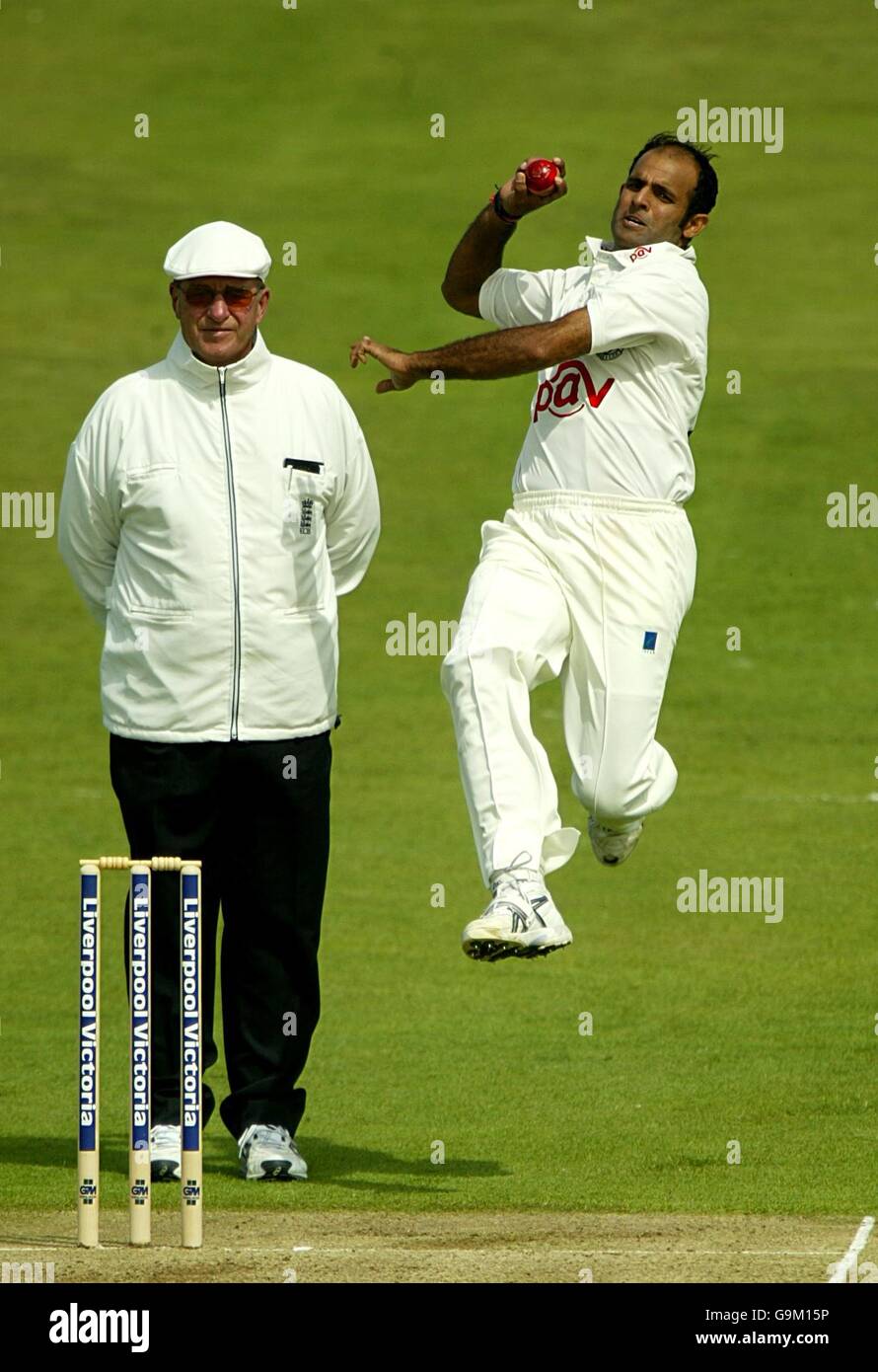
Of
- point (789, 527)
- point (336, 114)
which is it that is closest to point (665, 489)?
point (789, 527)

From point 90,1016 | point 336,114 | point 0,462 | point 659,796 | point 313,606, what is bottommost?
point 90,1016

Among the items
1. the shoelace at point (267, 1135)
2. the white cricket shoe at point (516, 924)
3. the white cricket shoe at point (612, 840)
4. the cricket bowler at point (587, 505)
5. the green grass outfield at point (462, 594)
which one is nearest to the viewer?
the white cricket shoe at point (516, 924)

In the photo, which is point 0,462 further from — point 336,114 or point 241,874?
point 241,874

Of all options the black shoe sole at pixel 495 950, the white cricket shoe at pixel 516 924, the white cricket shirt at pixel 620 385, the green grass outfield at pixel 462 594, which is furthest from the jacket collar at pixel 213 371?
the green grass outfield at pixel 462 594

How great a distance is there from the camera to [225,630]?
805 centimetres

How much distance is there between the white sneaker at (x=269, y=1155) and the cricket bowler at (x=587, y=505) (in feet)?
4.23

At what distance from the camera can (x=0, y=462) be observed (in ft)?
73.4

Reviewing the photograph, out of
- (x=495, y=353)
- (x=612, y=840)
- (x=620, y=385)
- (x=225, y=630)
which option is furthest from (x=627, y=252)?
(x=612, y=840)

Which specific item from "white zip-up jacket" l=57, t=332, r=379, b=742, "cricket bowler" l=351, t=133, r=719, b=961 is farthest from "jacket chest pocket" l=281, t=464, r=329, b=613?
"cricket bowler" l=351, t=133, r=719, b=961

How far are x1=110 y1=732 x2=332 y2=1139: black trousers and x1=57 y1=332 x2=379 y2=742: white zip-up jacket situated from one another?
0.39ft

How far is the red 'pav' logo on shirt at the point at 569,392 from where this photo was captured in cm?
838

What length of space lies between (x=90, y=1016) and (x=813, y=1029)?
4963 mm

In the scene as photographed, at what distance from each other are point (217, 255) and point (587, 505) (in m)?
1.48

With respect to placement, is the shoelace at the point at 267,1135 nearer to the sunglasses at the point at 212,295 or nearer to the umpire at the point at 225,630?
the umpire at the point at 225,630
